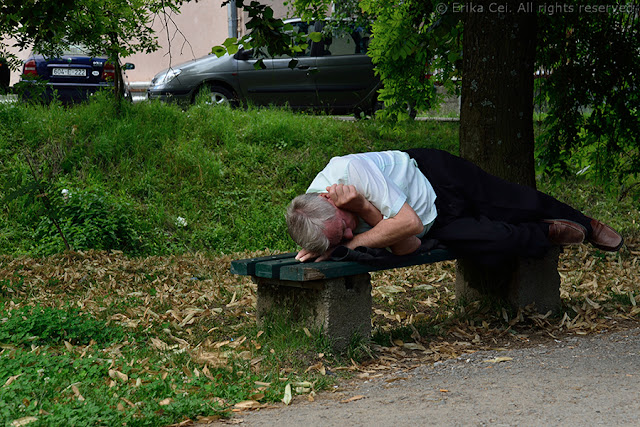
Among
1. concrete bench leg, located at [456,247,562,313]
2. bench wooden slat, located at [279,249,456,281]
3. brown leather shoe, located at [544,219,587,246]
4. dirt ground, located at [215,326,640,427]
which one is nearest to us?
dirt ground, located at [215,326,640,427]

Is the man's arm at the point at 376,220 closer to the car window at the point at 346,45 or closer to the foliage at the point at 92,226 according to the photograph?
the foliage at the point at 92,226

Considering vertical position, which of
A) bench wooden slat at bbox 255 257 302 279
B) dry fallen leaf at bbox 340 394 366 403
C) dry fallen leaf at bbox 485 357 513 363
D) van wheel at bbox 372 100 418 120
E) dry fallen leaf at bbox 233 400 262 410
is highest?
van wheel at bbox 372 100 418 120

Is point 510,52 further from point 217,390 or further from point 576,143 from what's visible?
point 217,390

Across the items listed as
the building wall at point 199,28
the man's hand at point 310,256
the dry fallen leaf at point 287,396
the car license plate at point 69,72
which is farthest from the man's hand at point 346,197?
the building wall at point 199,28

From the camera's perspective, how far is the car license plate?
40.0ft

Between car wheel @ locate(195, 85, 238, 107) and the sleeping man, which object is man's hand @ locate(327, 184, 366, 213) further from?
car wheel @ locate(195, 85, 238, 107)

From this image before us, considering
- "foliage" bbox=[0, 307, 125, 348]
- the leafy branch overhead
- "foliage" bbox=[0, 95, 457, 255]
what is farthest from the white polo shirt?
"foliage" bbox=[0, 95, 457, 255]

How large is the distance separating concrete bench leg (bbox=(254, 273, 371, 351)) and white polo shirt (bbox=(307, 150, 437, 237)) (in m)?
0.37

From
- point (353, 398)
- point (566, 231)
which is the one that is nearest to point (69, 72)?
point (566, 231)

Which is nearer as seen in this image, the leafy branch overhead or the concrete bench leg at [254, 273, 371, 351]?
the concrete bench leg at [254, 273, 371, 351]

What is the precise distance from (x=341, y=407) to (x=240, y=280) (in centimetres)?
327

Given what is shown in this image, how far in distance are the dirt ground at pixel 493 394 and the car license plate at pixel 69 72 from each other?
31.1 feet

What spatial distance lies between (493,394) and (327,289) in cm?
113

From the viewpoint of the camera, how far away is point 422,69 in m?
8.90
